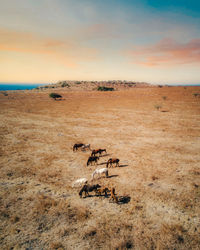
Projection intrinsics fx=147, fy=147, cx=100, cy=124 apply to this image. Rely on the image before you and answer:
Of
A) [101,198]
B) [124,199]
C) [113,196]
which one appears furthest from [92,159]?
[124,199]

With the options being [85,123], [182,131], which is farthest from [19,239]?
[182,131]

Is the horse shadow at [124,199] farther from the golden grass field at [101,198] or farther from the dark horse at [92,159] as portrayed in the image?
the dark horse at [92,159]

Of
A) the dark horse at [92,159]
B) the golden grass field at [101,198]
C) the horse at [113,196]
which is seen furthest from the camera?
the dark horse at [92,159]

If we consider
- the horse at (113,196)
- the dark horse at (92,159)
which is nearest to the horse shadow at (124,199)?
the horse at (113,196)

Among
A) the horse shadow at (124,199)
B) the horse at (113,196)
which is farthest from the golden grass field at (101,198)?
the horse at (113,196)

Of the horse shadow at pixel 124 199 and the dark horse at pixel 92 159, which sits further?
the dark horse at pixel 92 159

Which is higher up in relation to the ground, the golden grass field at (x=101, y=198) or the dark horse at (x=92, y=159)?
the dark horse at (x=92, y=159)

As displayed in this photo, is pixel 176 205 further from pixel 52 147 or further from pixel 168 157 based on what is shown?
pixel 52 147

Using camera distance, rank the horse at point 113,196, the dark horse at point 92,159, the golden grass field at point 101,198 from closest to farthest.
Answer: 1. the golden grass field at point 101,198
2. the horse at point 113,196
3. the dark horse at point 92,159

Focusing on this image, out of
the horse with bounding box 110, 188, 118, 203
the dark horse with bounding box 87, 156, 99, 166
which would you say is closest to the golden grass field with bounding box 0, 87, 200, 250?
the horse with bounding box 110, 188, 118, 203

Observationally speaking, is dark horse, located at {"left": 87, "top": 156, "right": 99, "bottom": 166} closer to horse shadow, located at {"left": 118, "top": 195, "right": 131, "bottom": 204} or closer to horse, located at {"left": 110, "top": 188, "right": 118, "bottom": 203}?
horse, located at {"left": 110, "top": 188, "right": 118, "bottom": 203}

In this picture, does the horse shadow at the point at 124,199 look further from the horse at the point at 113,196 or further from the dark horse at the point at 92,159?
the dark horse at the point at 92,159

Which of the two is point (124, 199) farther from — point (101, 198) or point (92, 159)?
point (92, 159)

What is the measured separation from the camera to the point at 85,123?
26.1 meters
